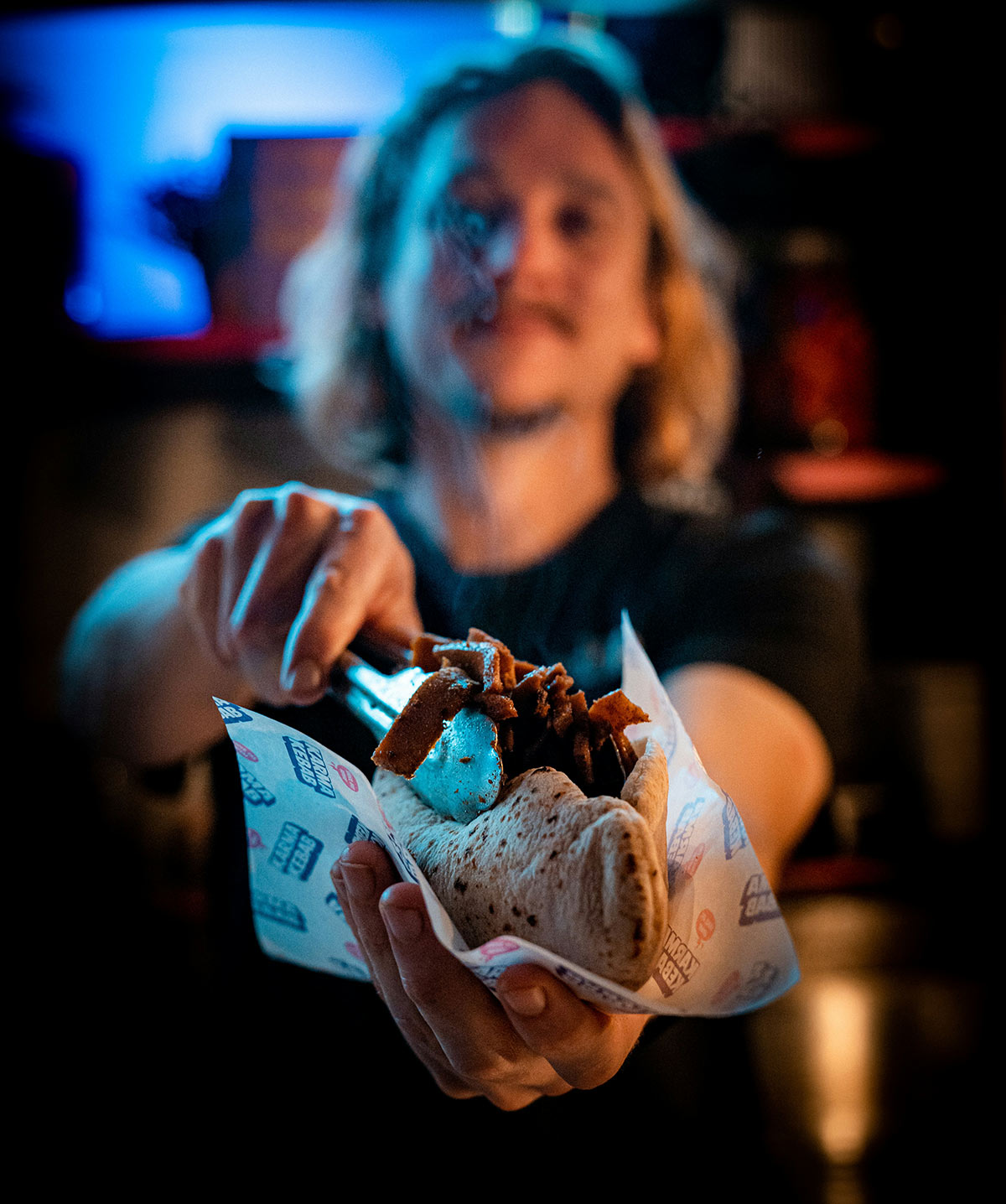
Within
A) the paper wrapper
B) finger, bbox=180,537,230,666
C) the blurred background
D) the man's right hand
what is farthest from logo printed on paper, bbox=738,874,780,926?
the blurred background

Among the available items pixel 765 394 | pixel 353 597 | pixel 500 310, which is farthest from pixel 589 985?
pixel 765 394

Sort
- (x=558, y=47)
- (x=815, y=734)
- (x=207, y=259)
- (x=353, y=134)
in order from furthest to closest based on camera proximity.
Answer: (x=207, y=259), (x=353, y=134), (x=815, y=734), (x=558, y=47)

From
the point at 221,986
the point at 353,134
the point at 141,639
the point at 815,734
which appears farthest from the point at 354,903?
the point at 353,134

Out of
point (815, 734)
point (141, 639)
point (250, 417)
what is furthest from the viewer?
point (250, 417)

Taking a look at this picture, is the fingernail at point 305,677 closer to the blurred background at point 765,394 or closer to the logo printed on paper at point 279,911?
the logo printed on paper at point 279,911

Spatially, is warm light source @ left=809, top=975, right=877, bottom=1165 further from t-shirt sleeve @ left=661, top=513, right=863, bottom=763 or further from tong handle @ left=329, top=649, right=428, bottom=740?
tong handle @ left=329, top=649, right=428, bottom=740

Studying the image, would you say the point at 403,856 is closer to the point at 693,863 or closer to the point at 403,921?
the point at 403,921

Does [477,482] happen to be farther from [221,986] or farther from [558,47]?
[221,986]

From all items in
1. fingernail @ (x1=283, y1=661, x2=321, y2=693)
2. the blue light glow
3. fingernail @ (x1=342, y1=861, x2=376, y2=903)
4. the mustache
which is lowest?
fingernail @ (x1=342, y1=861, x2=376, y2=903)
